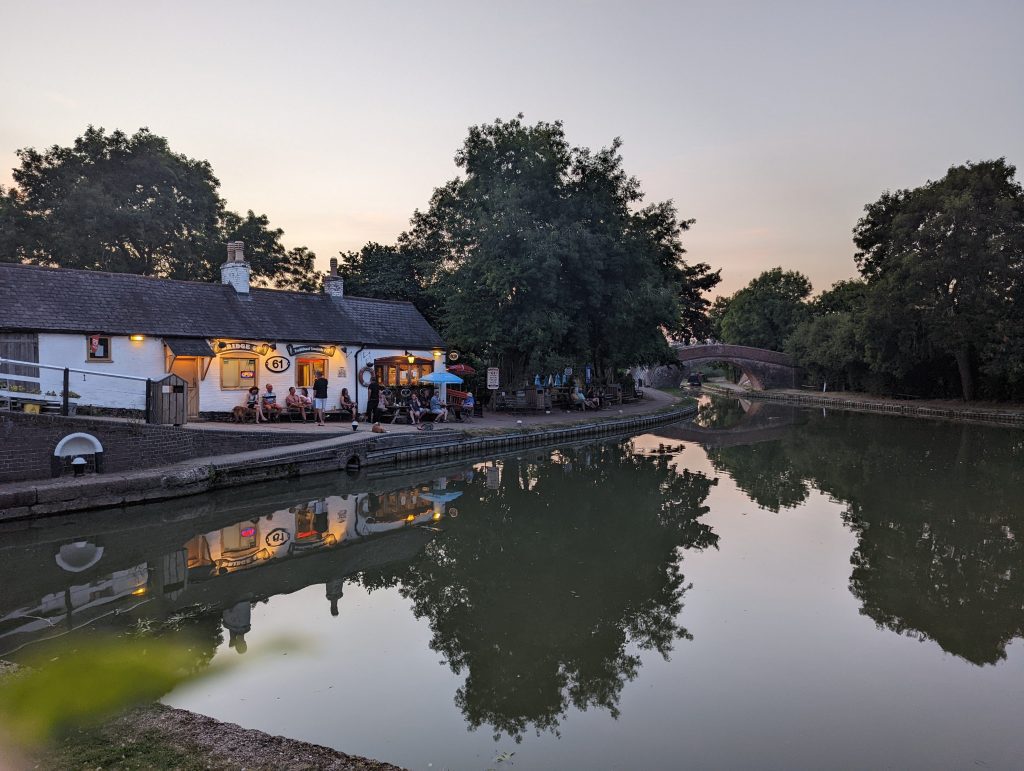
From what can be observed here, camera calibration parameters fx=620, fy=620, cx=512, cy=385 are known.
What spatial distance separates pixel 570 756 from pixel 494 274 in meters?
19.4

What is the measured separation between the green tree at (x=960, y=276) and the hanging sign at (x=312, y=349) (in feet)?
91.5

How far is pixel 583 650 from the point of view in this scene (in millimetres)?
6242

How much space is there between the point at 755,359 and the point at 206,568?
1989 inches

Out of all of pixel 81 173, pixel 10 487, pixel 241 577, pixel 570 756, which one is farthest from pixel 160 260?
pixel 570 756

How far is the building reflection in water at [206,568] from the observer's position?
6.68 metres

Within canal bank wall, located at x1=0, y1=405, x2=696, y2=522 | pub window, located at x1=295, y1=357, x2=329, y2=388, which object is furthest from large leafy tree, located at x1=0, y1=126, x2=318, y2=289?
canal bank wall, located at x1=0, y1=405, x2=696, y2=522

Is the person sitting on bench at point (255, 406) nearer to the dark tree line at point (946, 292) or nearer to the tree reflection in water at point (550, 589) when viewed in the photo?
the tree reflection in water at point (550, 589)

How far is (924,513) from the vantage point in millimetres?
12117

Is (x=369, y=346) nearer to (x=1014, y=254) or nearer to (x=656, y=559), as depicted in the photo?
(x=656, y=559)

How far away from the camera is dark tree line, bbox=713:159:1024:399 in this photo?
95.7 feet

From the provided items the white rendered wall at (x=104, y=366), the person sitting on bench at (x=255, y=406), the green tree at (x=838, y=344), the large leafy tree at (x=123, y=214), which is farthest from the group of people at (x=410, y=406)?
the green tree at (x=838, y=344)

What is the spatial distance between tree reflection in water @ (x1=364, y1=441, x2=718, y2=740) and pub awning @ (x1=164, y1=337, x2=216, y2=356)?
848 centimetres

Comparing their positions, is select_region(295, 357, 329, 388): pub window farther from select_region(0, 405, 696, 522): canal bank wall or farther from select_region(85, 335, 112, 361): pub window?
select_region(85, 335, 112, 361): pub window

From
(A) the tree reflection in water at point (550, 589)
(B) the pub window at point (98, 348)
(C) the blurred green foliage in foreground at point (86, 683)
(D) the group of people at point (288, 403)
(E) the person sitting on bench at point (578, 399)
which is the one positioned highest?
(B) the pub window at point (98, 348)
